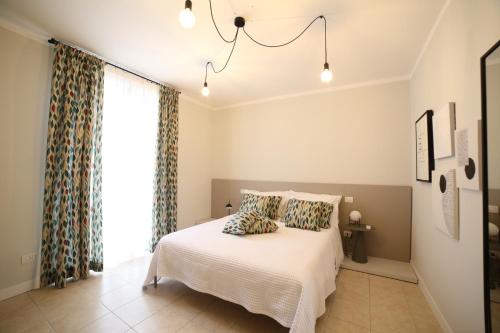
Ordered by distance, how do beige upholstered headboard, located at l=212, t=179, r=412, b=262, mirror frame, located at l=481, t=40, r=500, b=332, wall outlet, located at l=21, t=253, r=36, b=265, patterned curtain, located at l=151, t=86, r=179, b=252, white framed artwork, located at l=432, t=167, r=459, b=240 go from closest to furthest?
mirror frame, located at l=481, t=40, r=500, b=332 < white framed artwork, located at l=432, t=167, r=459, b=240 < wall outlet, located at l=21, t=253, r=36, b=265 < beige upholstered headboard, located at l=212, t=179, r=412, b=262 < patterned curtain, located at l=151, t=86, r=179, b=252

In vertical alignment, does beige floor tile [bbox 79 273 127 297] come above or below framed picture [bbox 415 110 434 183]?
below

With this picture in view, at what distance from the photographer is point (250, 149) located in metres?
4.05

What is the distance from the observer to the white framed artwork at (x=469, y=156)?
1.14 m

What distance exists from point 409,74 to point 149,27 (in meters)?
3.22

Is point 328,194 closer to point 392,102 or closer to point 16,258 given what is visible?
point 392,102

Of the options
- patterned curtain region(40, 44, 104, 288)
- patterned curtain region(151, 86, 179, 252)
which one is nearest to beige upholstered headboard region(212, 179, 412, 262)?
patterned curtain region(151, 86, 179, 252)

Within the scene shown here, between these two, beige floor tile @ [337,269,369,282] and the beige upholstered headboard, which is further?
the beige upholstered headboard

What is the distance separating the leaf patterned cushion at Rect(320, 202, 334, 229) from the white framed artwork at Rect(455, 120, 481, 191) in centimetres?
146

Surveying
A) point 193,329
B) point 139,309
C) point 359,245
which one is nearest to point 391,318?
point 359,245

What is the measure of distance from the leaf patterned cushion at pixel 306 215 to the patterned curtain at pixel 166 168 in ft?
6.35

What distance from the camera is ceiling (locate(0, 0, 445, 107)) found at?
1.71m

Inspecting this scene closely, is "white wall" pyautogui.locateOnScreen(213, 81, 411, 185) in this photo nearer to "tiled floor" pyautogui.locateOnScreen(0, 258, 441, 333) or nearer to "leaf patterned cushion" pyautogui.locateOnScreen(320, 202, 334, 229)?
"leaf patterned cushion" pyautogui.locateOnScreen(320, 202, 334, 229)

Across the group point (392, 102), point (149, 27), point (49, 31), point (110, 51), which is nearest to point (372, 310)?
point (392, 102)

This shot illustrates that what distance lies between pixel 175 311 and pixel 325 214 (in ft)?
6.49
